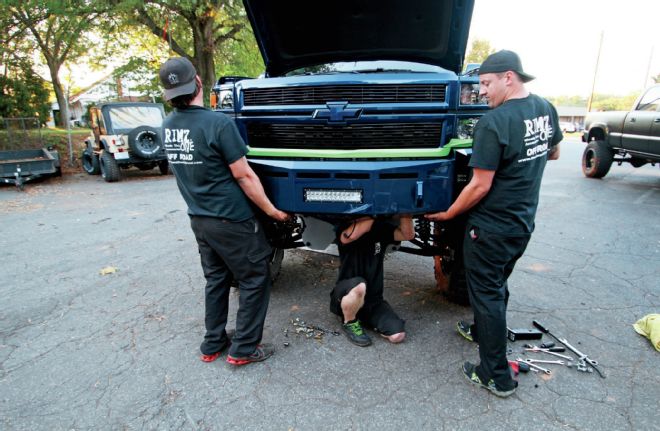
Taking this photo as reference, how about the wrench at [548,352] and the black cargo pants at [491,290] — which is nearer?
the black cargo pants at [491,290]

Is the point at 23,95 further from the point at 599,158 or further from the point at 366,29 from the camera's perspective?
the point at 599,158

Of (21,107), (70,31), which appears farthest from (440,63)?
(21,107)

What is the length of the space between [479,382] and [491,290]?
0.59 metres

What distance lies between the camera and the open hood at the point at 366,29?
3271 mm

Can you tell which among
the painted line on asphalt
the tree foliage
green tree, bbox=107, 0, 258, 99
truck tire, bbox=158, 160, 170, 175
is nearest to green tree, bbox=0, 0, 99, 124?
green tree, bbox=107, 0, 258, 99

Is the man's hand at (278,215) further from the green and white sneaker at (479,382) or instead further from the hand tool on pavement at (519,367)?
the hand tool on pavement at (519,367)

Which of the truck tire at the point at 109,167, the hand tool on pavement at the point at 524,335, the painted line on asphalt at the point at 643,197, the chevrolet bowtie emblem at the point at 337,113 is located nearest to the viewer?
the chevrolet bowtie emblem at the point at 337,113

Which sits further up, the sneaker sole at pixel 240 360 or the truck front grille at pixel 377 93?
the truck front grille at pixel 377 93

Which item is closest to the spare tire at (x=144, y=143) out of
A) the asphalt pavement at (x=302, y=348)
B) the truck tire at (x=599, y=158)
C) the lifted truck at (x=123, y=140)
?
the lifted truck at (x=123, y=140)

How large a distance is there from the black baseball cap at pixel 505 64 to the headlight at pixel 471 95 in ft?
1.88

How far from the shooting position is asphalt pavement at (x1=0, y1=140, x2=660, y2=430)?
2.22 m

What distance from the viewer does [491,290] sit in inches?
92.4

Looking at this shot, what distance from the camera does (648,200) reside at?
7391mm

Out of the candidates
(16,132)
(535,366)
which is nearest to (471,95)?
(535,366)
